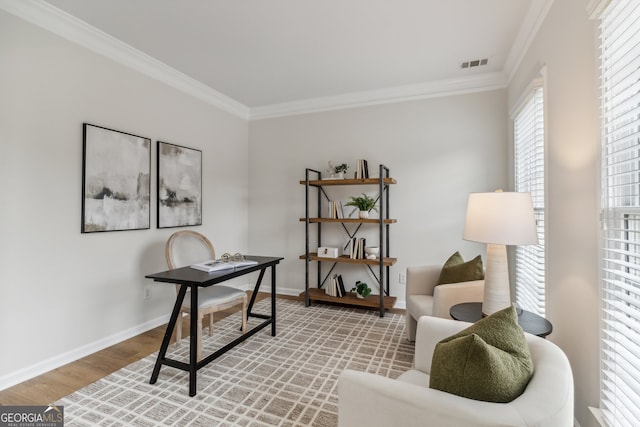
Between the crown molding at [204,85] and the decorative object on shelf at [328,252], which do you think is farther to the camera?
the decorative object on shelf at [328,252]

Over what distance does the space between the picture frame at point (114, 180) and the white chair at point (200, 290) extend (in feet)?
1.53

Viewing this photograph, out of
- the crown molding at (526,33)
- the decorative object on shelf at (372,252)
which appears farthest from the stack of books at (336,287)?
the crown molding at (526,33)

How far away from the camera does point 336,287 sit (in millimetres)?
3660

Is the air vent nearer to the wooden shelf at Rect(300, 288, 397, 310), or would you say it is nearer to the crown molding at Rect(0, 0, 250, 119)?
the wooden shelf at Rect(300, 288, 397, 310)

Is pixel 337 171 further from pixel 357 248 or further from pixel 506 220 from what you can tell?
pixel 506 220

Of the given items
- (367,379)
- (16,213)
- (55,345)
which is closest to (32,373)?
(55,345)

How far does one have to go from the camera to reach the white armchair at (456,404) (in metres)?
0.85

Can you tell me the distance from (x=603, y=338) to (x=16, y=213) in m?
3.45

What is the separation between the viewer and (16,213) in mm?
2088

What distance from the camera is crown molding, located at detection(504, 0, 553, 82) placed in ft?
6.74

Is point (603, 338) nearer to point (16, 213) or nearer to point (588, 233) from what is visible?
point (588, 233)

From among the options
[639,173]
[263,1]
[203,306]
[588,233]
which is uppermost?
[263,1]

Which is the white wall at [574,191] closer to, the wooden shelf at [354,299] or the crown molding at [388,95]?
the crown molding at [388,95]

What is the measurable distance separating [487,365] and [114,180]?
300 cm
